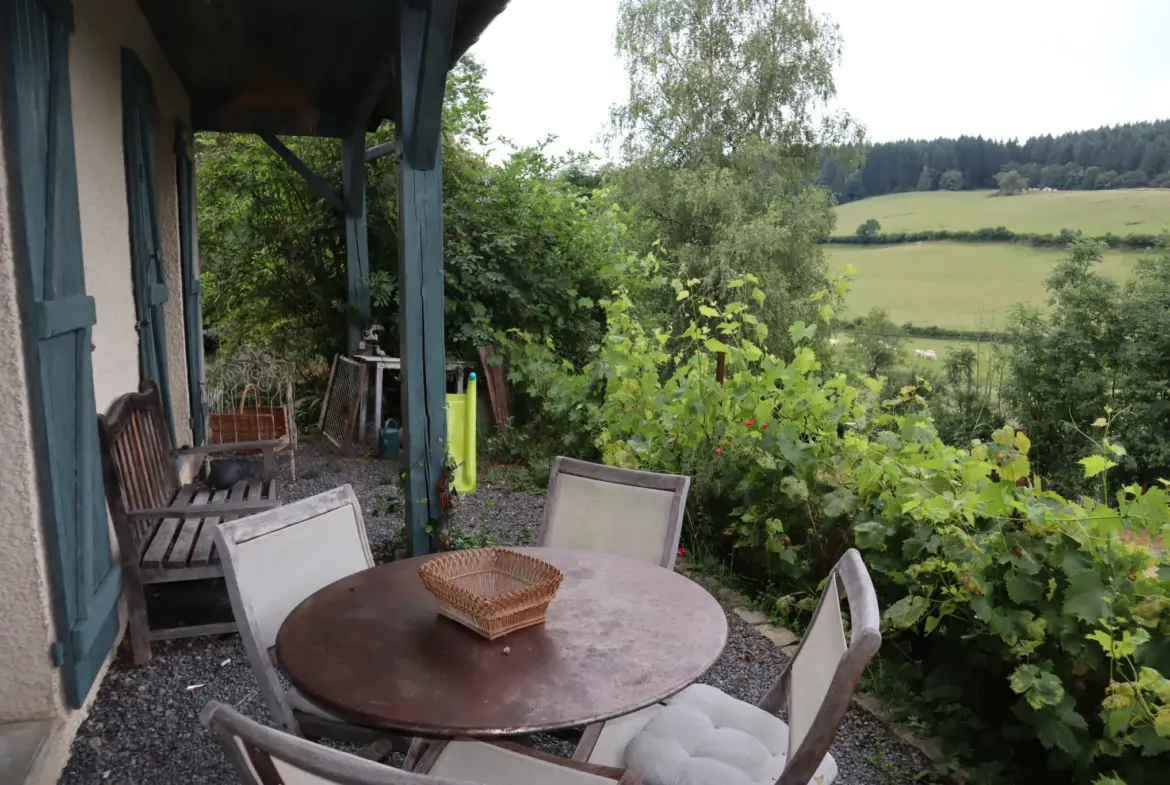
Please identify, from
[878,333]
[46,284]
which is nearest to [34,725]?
[46,284]

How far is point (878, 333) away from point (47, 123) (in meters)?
26.2

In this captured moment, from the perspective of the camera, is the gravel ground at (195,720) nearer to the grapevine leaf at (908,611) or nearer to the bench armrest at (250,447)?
the grapevine leaf at (908,611)

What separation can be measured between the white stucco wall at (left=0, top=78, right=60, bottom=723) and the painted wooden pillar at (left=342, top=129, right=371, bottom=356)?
4519 mm

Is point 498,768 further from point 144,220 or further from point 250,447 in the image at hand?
point 144,220

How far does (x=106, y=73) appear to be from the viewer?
314 centimetres

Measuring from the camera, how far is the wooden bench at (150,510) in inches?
107

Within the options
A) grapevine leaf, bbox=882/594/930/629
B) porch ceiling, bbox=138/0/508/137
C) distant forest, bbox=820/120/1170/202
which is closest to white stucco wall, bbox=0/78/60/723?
porch ceiling, bbox=138/0/508/137

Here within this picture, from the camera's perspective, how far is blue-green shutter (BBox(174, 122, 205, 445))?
5.15 meters

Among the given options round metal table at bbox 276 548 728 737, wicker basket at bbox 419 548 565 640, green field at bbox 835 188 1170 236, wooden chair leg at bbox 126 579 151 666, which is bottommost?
wooden chair leg at bbox 126 579 151 666

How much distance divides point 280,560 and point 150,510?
1098 mm

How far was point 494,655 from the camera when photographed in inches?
60.9

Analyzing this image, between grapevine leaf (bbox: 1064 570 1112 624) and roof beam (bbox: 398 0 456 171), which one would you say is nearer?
grapevine leaf (bbox: 1064 570 1112 624)

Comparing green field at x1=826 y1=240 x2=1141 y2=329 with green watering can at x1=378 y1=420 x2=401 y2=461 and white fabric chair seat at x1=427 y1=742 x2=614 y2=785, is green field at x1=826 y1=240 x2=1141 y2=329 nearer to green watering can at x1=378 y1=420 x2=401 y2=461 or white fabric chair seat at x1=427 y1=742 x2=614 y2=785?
green watering can at x1=378 y1=420 x2=401 y2=461

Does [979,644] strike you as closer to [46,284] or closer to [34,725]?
[34,725]
